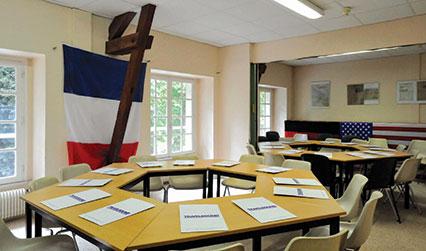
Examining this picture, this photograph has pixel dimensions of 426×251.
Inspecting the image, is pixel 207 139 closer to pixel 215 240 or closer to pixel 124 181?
pixel 124 181

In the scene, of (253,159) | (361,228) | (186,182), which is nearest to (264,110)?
(253,159)

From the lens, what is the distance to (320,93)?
7.62 metres

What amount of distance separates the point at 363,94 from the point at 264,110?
8.09ft

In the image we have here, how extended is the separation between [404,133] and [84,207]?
6.79 m

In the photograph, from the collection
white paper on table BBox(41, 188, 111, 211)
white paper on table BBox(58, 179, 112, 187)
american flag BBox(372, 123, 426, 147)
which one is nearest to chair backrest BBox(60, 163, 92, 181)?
white paper on table BBox(58, 179, 112, 187)

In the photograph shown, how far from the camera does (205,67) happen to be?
20.4 feet

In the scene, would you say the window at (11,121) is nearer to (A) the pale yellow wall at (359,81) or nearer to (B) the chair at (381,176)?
(B) the chair at (381,176)

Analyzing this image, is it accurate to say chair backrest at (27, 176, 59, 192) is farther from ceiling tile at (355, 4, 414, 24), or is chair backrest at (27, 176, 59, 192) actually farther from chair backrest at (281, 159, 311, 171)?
ceiling tile at (355, 4, 414, 24)

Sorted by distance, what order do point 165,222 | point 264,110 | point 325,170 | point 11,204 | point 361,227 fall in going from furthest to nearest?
1. point 264,110
2. point 325,170
3. point 11,204
4. point 361,227
5. point 165,222

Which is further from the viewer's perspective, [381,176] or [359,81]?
[359,81]

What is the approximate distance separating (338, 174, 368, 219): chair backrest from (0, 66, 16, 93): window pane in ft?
13.8

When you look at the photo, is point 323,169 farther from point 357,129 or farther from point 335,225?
point 357,129

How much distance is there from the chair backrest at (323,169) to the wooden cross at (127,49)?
2.72 metres

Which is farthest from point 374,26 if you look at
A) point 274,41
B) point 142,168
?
point 142,168
